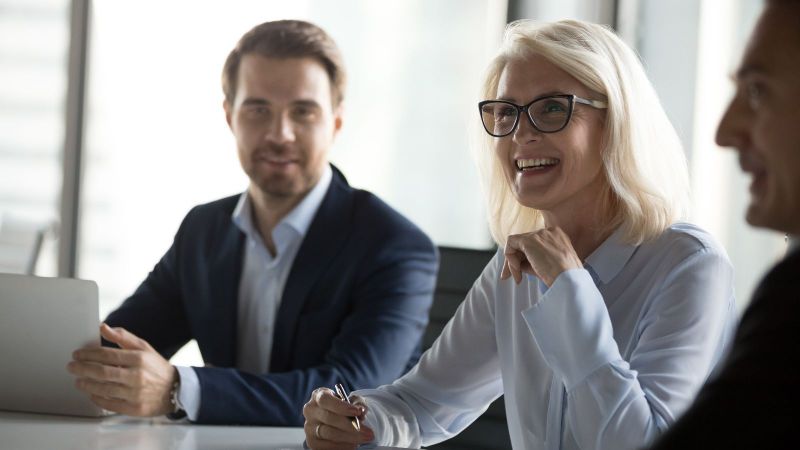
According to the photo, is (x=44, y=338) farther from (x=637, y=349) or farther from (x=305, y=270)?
(x=637, y=349)

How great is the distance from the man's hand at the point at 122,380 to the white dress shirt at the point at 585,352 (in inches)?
17.6

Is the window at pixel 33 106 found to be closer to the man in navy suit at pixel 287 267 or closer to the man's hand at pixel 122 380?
the man in navy suit at pixel 287 267

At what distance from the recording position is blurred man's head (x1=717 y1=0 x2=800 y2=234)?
91 centimetres

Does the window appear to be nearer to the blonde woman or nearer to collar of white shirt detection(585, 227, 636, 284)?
the blonde woman

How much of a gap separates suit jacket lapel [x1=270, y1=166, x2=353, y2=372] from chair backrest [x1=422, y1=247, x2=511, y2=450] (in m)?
0.28

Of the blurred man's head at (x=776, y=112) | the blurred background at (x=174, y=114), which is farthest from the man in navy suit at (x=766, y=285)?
the blurred background at (x=174, y=114)

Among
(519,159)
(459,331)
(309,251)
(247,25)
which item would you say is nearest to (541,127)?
(519,159)

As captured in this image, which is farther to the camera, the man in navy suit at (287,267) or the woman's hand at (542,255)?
the man in navy suit at (287,267)

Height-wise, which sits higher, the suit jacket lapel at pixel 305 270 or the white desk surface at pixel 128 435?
the suit jacket lapel at pixel 305 270

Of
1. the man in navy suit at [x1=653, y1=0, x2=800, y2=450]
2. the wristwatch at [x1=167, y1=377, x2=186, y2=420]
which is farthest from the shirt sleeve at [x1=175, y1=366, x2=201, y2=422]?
the man in navy suit at [x1=653, y1=0, x2=800, y2=450]

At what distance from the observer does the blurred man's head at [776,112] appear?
91cm

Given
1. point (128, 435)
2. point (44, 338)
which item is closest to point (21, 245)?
point (44, 338)

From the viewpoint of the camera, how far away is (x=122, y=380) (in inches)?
84.1

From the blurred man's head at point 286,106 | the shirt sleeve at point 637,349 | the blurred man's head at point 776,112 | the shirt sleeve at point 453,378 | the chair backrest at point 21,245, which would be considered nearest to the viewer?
the blurred man's head at point 776,112
